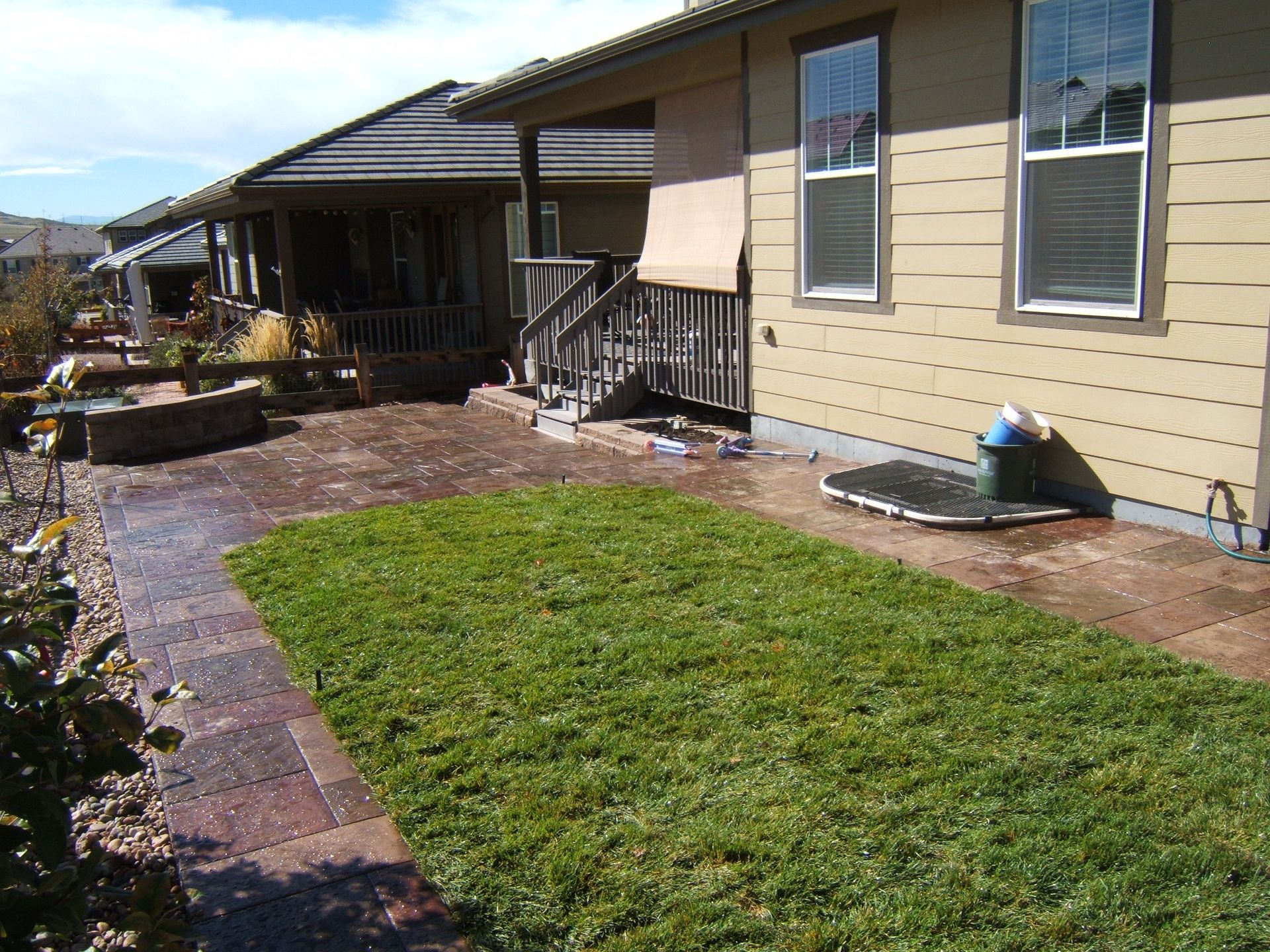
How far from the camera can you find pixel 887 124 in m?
7.62

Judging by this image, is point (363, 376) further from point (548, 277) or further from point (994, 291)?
point (994, 291)

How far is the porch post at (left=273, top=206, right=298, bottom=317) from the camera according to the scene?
14992 millimetres

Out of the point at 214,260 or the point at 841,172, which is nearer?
the point at 841,172

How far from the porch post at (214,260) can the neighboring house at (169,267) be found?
5.33 m

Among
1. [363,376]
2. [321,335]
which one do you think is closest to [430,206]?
[321,335]

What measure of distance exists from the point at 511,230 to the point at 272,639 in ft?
42.0

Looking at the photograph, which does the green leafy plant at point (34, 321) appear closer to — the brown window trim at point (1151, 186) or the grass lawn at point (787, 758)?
the grass lawn at point (787, 758)

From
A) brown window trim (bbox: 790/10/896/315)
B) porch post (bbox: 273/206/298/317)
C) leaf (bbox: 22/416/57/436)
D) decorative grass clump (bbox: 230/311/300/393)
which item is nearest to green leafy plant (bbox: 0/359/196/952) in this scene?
leaf (bbox: 22/416/57/436)

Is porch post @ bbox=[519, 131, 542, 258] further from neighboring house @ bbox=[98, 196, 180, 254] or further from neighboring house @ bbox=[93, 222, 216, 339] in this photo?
neighboring house @ bbox=[98, 196, 180, 254]

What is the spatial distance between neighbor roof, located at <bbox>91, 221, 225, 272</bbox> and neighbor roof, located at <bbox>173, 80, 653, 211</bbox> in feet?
52.0

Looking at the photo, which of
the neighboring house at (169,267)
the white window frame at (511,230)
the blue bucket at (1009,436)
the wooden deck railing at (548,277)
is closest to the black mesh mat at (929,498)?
the blue bucket at (1009,436)

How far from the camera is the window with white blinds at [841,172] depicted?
7.88 meters

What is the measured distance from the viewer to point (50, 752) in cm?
223

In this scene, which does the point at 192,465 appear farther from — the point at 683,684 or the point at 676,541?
the point at 683,684
